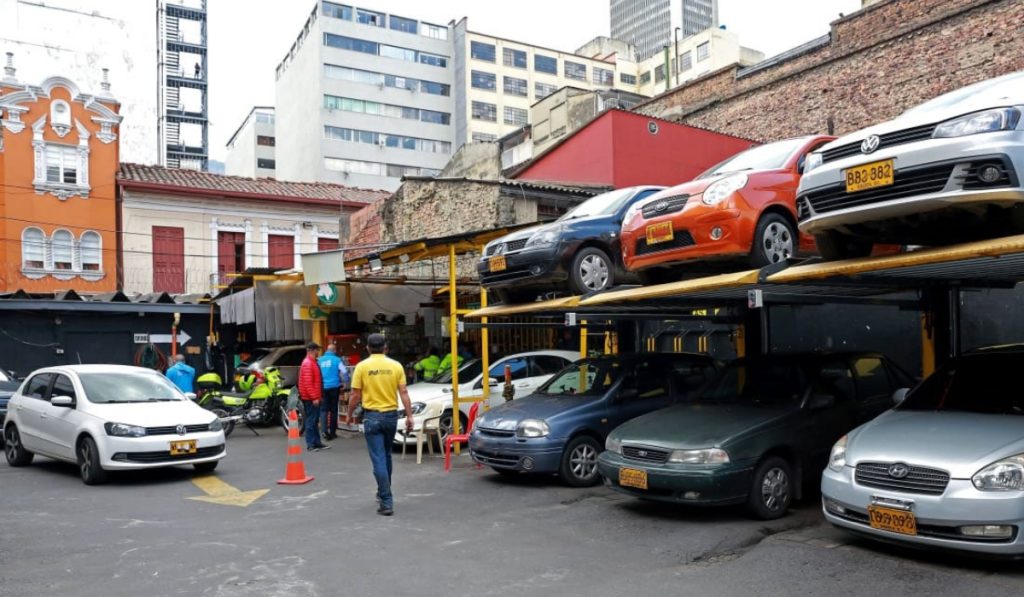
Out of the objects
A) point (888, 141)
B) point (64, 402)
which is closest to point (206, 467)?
point (64, 402)

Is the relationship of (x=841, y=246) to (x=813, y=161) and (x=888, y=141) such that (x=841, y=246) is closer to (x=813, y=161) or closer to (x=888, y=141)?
(x=813, y=161)

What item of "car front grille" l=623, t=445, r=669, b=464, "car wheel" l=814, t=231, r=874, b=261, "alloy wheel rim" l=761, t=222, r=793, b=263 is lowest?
"car front grille" l=623, t=445, r=669, b=464

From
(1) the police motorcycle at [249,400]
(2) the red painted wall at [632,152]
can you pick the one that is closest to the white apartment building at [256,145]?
(2) the red painted wall at [632,152]

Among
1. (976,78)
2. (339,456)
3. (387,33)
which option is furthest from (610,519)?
(387,33)

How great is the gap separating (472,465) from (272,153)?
6799 cm

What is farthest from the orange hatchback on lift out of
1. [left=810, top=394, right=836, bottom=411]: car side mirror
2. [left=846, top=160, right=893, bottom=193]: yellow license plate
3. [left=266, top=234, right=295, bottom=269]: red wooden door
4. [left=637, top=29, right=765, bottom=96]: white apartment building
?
[left=637, top=29, right=765, bottom=96]: white apartment building

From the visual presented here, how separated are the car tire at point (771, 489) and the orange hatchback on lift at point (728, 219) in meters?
2.11

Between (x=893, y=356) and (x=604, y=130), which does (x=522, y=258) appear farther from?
(x=604, y=130)

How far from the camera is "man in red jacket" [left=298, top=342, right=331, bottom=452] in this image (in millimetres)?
13352

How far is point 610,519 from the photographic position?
776 cm

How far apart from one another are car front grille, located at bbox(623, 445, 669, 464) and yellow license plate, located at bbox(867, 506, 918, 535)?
6.35ft

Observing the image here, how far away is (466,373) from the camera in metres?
14.1

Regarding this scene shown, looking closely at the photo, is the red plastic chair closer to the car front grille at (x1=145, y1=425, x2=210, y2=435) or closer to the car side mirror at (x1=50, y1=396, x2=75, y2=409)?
the car front grille at (x1=145, y1=425, x2=210, y2=435)

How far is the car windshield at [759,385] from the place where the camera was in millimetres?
8117
